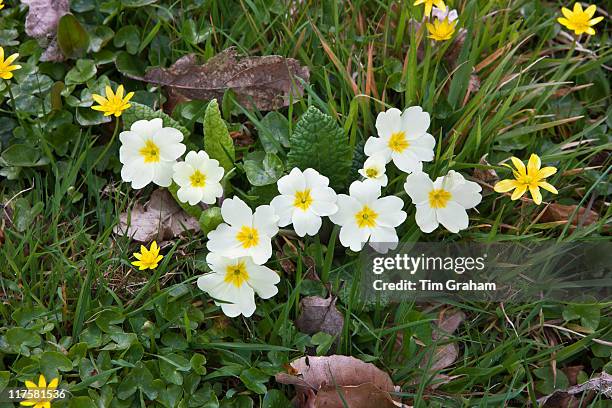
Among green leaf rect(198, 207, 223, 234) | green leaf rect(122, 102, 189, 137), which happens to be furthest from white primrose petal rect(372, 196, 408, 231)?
green leaf rect(122, 102, 189, 137)

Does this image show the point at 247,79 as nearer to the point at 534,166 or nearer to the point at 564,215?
the point at 534,166

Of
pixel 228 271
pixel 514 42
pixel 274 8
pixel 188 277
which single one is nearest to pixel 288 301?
pixel 228 271

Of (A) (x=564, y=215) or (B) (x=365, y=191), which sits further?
(A) (x=564, y=215)

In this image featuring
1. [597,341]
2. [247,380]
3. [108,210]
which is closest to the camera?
[247,380]

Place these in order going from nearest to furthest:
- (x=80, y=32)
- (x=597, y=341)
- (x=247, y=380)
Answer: (x=247, y=380), (x=597, y=341), (x=80, y=32)

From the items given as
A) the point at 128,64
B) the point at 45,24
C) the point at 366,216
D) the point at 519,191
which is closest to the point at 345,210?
the point at 366,216

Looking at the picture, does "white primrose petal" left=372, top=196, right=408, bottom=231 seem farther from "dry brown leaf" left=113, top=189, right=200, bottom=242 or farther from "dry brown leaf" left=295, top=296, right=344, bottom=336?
"dry brown leaf" left=113, top=189, right=200, bottom=242

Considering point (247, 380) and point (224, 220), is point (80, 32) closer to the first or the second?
point (224, 220)
